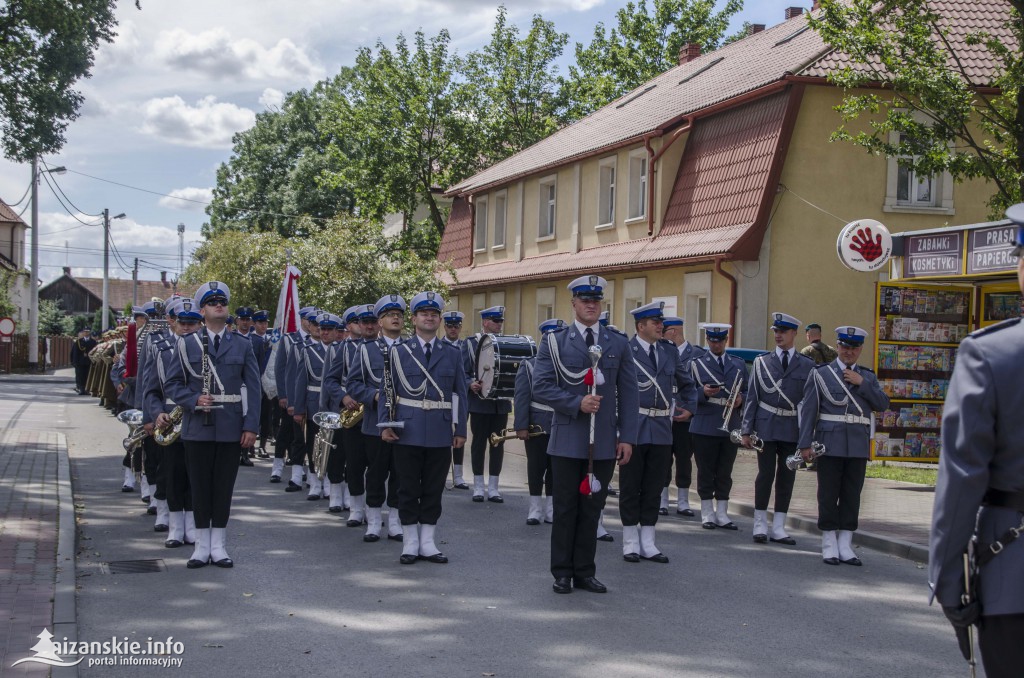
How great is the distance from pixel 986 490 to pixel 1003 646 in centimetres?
45

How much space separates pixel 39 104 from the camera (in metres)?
21.1

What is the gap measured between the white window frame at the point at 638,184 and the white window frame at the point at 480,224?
1086cm

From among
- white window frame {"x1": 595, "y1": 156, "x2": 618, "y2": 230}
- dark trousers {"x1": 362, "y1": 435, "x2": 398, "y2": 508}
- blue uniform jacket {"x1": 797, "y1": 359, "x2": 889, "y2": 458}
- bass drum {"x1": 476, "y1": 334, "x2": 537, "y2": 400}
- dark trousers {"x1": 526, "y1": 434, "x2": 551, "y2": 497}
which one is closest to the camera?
blue uniform jacket {"x1": 797, "y1": 359, "x2": 889, "y2": 458}

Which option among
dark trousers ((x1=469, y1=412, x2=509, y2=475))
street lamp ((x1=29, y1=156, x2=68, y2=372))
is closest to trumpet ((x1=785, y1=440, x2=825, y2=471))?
dark trousers ((x1=469, y1=412, x2=509, y2=475))

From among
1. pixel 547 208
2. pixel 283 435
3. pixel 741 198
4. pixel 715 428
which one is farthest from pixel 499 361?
pixel 547 208

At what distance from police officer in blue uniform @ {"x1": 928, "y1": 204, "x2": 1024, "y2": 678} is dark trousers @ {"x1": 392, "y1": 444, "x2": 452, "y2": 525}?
6.24m

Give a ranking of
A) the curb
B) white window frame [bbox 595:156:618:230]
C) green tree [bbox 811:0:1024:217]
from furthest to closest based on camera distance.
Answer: white window frame [bbox 595:156:618:230], green tree [bbox 811:0:1024:217], the curb

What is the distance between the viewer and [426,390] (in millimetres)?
9484

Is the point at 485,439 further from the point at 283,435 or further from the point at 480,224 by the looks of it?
the point at 480,224

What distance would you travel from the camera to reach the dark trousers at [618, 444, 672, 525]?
31.6 ft

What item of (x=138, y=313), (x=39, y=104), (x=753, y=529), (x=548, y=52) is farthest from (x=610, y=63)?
(x=753, y=529)

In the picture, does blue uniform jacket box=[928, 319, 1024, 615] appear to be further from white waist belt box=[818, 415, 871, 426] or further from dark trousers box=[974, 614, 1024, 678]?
white waist belt box=[818, 415, 871, 426]

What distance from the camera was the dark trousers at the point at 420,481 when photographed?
9.27 metres

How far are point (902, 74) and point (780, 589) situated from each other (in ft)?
34.0
